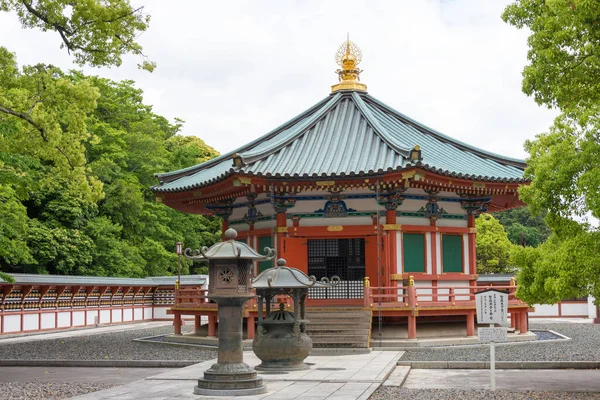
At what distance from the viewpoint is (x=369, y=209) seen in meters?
22.5

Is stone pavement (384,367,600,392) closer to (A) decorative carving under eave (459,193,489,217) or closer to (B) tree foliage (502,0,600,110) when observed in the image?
(B) tree foliage (502,0,600,110)

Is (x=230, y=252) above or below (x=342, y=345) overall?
above

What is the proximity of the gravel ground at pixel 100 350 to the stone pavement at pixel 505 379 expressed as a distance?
542cm

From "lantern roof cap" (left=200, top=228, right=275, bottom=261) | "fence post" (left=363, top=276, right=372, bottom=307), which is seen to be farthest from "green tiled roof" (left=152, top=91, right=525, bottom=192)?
"lantern roof cap" (left=200, top=228, right=275, bottom=261)

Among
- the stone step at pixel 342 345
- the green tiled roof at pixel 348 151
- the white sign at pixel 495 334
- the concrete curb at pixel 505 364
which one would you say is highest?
the green tiled roof at pixel 348 151

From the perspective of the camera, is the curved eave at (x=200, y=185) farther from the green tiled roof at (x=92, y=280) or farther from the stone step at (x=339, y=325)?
the green tiled roof at (x=92, y=280)

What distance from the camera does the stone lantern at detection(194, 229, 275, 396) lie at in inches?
492

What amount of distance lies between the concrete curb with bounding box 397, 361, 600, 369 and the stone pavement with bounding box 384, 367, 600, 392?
8.1 inches

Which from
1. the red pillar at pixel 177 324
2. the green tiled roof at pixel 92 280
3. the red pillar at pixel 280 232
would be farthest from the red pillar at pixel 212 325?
the green tiled roof at pixel 92 280

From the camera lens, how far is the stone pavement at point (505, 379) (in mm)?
13758

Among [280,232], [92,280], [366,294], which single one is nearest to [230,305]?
[366,294]

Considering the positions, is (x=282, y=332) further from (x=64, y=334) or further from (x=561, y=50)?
(x=64, y=334)

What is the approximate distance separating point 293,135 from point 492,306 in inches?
487

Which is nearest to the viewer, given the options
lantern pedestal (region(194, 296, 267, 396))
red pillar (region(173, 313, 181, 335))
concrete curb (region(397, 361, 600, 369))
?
lantern pedestal (region(194, 296, 267, 396))
